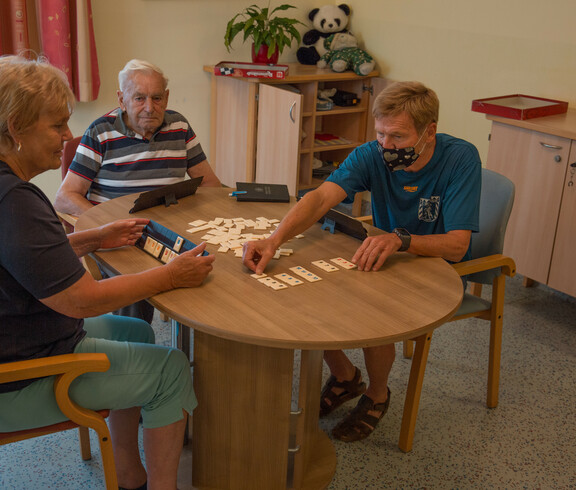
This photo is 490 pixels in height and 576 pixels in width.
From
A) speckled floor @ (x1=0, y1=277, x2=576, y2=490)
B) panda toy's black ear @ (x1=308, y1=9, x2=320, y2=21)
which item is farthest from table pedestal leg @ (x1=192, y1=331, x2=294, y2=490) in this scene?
panda toy's black ear @ (x1=308, y1=9, x2=320, y2=21)

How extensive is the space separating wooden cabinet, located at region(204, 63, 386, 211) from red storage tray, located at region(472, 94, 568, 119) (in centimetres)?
112

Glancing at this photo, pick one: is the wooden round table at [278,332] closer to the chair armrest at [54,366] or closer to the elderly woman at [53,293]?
the elderly woman at [53,293]

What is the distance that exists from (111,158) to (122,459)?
1.19 meters

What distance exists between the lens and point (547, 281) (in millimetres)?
3377

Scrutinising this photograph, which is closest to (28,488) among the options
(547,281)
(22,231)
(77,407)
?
(77,407)

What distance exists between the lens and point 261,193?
2562mm

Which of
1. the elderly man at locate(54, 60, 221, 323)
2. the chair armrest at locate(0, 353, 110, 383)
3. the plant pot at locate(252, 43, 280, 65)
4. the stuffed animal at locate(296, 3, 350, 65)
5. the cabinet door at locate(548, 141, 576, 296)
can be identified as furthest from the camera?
the stuffed animal at locate(296, 3, 350, 65)

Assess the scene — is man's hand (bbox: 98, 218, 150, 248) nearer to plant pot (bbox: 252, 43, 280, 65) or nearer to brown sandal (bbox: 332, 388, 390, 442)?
brown sandal (bbox: 332, 388, 390, 442)

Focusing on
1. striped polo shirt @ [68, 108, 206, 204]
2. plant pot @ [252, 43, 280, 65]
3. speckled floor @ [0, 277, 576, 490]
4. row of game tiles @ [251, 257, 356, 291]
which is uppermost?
plant pot @ [252, 43, 280, 65]

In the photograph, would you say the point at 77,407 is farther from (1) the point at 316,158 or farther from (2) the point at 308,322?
(1) the point at 316,158

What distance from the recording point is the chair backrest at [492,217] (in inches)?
97.7

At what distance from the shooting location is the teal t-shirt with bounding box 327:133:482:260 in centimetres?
223

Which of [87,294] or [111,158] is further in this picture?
[111,158]

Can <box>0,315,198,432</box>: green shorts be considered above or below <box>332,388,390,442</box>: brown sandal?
above
